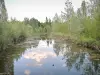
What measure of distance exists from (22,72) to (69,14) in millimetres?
52162

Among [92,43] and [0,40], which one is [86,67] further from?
[0,40]

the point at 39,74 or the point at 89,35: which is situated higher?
the point at 89,35

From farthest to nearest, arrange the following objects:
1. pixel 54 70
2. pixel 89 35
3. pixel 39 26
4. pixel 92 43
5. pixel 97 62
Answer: pixel 39 26, pixel 89 35, pixel 92 43, pixel 97 62, pixel 54 70

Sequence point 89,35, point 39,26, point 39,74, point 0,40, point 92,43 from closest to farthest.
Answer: point 39,74
point 0,40
point 92,43
point 89,35
point 39,26

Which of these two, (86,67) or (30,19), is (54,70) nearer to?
(86,67)

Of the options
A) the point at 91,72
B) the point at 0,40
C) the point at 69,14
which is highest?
the point at 69,14

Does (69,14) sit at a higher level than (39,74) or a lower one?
higher

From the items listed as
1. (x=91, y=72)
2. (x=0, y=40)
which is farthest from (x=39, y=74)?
(x=0, y=40)

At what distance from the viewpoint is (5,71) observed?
17.0 m

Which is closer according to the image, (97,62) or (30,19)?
(97,62)

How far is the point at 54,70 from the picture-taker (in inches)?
695

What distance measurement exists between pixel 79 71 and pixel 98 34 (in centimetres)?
1250

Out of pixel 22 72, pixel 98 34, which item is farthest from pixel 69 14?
pixel 22 72

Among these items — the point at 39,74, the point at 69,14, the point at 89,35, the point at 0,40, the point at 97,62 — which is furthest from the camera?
the point at 69,14
